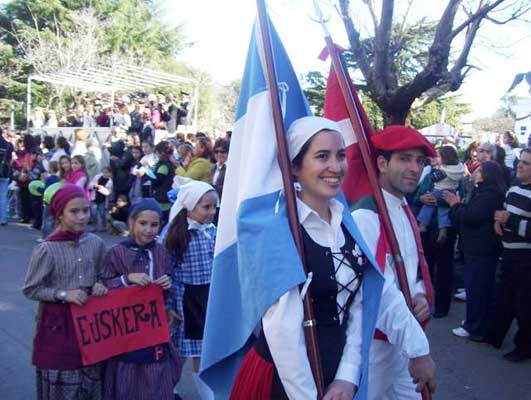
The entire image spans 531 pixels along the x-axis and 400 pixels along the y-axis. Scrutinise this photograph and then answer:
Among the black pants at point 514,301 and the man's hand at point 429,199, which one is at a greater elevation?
the man's hand at point 429,199

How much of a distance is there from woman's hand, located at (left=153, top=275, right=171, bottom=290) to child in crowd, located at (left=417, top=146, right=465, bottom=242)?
385 cm

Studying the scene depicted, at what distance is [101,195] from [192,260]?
315 inches

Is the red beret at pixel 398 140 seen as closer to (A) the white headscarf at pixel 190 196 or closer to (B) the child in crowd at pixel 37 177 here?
(A) the white headscarf at pixel 190 196

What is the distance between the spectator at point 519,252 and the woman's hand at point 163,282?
10.7ft

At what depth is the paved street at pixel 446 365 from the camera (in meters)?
4.68

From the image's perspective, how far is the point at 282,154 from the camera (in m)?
2.19

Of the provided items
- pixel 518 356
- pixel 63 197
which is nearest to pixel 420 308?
pixel 63 197

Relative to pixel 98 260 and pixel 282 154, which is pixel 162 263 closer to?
pixel 98 260

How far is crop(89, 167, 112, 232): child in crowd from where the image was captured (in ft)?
37.0

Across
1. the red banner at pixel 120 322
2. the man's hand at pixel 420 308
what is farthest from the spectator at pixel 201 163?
the man's hand at pixel 420 308

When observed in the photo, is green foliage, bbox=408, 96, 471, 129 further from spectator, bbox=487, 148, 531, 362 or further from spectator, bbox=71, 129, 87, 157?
spectator, bbox=487, 148, 531, 362

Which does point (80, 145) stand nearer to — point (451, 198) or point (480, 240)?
point (451, 198)

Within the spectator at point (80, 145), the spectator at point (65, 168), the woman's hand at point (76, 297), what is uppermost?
the spectator at point (80, 145)

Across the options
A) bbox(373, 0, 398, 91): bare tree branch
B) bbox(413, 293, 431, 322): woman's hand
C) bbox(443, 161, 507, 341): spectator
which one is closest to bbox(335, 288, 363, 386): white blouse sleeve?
bbox(413, 293, 431, 322): woman's hand
